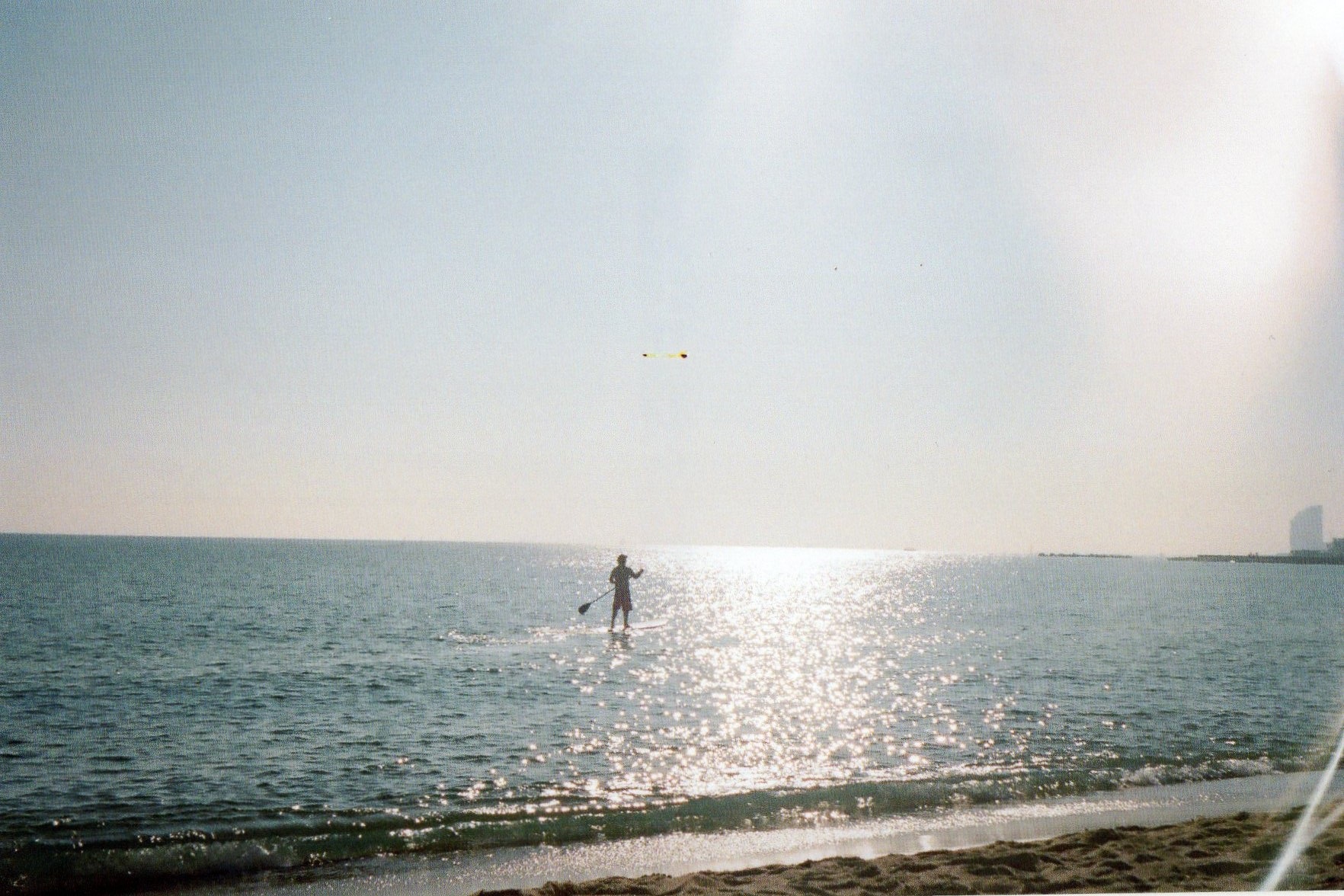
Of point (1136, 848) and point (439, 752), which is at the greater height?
point (1136, 848)

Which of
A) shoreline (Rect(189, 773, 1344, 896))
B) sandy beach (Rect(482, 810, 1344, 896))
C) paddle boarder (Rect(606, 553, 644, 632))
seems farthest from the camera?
paddle boarder (Rect(606, 553, 644, 632))

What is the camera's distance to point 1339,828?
9.10 meters

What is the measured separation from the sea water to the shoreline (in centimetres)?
46

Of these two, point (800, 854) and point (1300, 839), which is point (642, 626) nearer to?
point (800, 854)

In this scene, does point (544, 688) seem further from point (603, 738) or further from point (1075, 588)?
point (1075, 588)

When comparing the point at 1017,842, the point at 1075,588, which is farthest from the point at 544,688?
the point at 1075,588

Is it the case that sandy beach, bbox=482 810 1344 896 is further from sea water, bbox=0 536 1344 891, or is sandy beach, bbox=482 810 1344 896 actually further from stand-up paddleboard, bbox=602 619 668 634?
stand-up paddleboard, bbox=602 619 668 634

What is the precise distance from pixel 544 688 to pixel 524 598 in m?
40.6

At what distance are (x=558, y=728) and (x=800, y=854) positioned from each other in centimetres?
799

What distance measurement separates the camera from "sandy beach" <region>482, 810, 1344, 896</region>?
739 cm

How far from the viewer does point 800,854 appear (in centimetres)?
931

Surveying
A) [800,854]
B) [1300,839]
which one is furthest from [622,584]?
[1300,839]

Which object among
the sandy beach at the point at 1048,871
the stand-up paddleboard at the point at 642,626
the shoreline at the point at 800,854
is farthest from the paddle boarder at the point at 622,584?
the sandy beach at the point at 1048,871


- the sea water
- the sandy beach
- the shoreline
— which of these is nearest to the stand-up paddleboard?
the sea water
